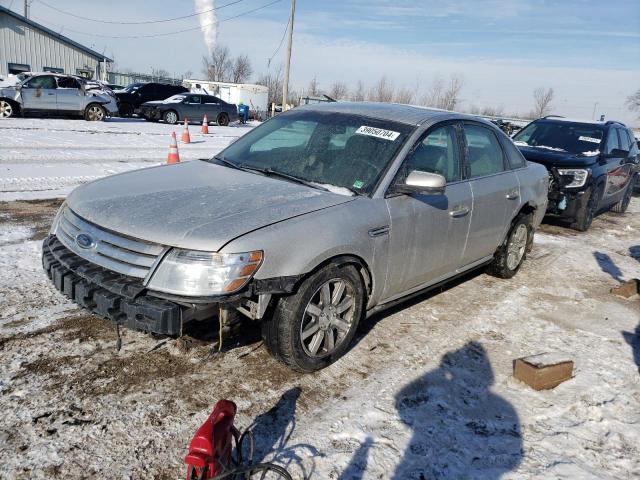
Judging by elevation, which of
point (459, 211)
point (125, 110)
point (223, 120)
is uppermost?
point (459, 211)

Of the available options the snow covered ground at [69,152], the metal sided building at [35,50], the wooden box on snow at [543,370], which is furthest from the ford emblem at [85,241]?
the metal sided building at [35,50]

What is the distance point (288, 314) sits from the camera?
9.59ft

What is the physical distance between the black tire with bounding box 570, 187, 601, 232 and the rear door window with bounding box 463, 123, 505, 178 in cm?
371

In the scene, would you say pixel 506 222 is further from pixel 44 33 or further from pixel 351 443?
pixel 44 33

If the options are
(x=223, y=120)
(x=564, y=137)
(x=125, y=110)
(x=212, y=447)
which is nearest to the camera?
(x=212, y=447)

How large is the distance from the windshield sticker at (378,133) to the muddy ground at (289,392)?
1.49 m

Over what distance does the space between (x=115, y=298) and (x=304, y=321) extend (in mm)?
1098

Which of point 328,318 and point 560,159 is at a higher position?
point 560,159

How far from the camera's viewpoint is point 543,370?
329 centimetres

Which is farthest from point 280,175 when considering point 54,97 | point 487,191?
point 54,97

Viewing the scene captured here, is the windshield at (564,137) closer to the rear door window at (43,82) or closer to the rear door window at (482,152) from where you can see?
the rear door window at (482,152)

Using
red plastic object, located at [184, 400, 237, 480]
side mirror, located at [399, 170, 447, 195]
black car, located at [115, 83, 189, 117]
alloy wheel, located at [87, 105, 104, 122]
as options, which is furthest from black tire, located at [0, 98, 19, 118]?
red plastic object, located at [184, 400, 237, 480]

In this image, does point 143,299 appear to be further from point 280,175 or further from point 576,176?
point 576,176

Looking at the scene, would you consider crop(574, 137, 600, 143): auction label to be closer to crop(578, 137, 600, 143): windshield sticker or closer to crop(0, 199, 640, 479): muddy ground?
crop(578, 137, 600, 143): windshield sticker
